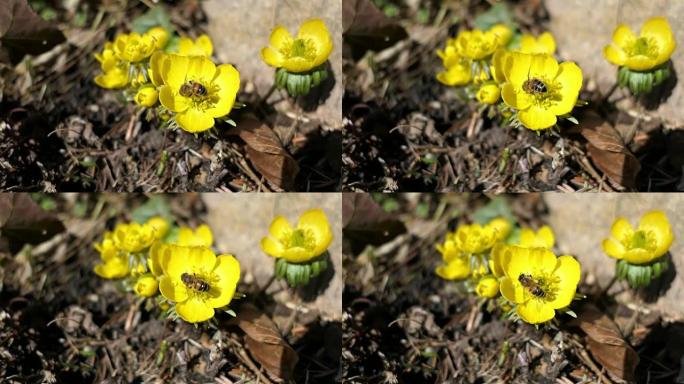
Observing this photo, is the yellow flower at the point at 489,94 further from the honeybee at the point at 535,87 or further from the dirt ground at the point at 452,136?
the honeybee at the point at 535,87

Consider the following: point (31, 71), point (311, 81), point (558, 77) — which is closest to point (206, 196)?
point (311, 81)

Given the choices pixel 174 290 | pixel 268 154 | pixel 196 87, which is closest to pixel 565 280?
pixel 268 154

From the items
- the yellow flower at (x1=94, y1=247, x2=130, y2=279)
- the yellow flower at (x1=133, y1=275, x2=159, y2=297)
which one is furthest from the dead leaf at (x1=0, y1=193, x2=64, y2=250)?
the yellow flower at (x1=133, y1=275, x2=159, y2=297)

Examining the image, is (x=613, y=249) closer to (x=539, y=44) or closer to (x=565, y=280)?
(x=565, y=280)

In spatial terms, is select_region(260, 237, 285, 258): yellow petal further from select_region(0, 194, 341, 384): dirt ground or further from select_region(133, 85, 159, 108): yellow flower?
select_region(133, 85, 159, 108): yellow flower

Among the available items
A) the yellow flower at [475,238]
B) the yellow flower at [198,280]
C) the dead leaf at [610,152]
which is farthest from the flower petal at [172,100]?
the dead leaf at [610,152]

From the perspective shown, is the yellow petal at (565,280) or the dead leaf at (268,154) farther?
the dead leaf at (268,154)
